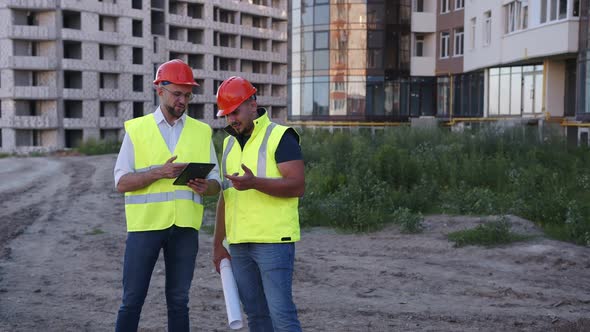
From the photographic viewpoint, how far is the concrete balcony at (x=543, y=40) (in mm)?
24703

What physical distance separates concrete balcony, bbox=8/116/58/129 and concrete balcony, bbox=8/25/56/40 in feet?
20.5

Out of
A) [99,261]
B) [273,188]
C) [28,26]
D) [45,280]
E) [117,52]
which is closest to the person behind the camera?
[273,188]

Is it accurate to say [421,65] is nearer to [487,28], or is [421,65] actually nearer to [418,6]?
[418,6]

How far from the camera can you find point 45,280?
8797 millimetres

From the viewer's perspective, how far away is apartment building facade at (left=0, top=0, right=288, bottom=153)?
190 feet

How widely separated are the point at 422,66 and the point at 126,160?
38698mm

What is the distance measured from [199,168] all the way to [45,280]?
491 centimetres

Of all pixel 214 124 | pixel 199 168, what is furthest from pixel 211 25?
pixel 199 168

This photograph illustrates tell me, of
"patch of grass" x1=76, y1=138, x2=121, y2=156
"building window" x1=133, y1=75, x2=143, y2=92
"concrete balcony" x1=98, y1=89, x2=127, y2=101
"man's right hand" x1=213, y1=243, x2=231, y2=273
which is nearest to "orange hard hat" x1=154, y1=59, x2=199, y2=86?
"man's right hand" x1=213, y1=243, x2=231, y2=273

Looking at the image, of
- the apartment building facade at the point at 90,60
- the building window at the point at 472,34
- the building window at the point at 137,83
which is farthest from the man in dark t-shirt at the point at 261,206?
the building window at the point at 137,83

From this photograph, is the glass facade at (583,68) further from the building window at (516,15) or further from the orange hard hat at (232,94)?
the orange hard hat at (232,94)

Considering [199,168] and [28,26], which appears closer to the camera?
[199,168]

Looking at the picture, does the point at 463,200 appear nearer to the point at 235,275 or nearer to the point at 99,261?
the point at 99,261

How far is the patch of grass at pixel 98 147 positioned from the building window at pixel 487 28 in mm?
23798
